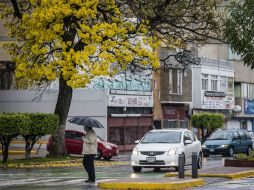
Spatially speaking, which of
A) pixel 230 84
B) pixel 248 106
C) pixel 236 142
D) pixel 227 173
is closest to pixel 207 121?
pixel 230 84

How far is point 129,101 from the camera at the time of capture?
195 ft

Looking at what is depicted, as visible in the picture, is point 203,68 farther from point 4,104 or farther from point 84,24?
point 84,24

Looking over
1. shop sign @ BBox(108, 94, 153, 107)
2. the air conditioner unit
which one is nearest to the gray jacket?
shop sign @ BBox(108, 94, 153, 107)

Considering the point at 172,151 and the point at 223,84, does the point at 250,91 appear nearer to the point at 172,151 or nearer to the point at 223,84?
the point at 223,84

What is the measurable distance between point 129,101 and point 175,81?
9.23 metres

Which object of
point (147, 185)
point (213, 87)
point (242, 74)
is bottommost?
point (147, 185)

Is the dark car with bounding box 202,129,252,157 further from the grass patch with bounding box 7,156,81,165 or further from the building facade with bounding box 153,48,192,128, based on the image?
the building facade with bounding box 153,48,192,128

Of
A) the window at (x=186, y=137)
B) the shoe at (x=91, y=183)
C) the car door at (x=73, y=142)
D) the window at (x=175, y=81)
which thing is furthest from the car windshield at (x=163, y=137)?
the window at (x=175, y=81)

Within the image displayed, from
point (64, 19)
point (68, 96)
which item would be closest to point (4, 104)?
point (68, 96)

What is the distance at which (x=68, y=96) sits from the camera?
129 ft

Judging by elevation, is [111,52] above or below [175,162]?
above

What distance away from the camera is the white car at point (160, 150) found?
28.7 meters

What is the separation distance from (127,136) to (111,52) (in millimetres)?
25994

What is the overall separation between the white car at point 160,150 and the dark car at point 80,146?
12.3 m
